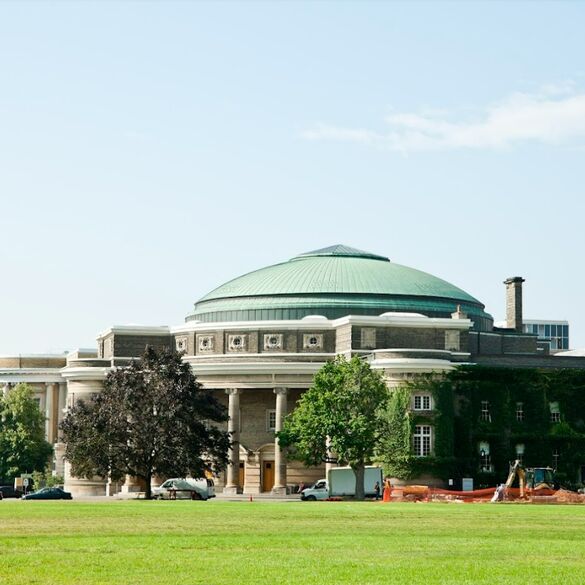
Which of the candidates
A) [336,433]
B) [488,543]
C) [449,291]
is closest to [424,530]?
[488,543]

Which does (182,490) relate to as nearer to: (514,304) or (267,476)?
(267,476)

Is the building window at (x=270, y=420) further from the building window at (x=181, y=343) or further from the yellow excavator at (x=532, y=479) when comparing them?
the yellow excavator at (x=532, y=479)

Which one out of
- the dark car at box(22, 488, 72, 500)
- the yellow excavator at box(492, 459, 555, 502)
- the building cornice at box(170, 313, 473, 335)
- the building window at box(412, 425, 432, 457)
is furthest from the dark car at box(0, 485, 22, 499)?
the yellow excavator at box(492, 459, 555, 502)

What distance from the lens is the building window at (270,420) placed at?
125000 mm

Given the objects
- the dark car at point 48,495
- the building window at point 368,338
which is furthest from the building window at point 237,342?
the dark car at point 48,495

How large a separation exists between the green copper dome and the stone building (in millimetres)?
95

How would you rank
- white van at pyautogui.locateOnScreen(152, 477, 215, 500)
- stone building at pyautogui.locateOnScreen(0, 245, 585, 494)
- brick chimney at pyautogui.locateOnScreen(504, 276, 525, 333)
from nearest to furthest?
white van at pyautogui.locateOnScreen(152, 477, 215, 500) < stone building at pyautogui.locateOnScreen(0, 245, 585, 494) < brick chimney at pyautogui.locateOnScreen(504, 276, 525, 333)

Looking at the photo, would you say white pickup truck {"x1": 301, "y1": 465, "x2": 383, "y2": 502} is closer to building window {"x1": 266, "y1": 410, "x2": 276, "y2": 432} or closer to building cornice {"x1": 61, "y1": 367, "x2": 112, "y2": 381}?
building window {"x1": 266, "y1": 410, "x2": 276, "y2": 432}

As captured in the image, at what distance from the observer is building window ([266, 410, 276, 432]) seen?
125 meters

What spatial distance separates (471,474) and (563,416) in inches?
368

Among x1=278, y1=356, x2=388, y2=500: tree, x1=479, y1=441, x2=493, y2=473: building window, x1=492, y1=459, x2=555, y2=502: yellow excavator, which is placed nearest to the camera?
x1=492, y1=459, x2=555, y2=502: yellow excavator

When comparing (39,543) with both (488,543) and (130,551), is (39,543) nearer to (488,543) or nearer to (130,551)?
(130,551)

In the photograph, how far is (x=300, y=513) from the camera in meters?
63.6

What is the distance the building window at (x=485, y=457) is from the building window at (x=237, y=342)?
2250 cm
